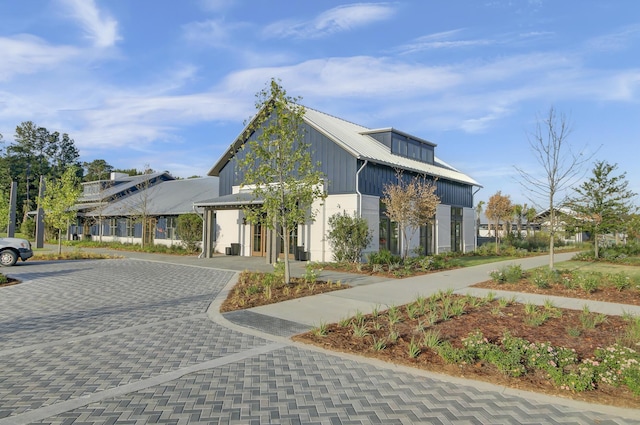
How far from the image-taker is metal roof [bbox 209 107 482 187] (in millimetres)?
18203

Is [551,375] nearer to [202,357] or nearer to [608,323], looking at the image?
[608,323]

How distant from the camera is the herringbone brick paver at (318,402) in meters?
3.74

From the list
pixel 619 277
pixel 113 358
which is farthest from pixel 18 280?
pixel 619 277

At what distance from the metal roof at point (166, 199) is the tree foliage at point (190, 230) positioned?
1.78 meters

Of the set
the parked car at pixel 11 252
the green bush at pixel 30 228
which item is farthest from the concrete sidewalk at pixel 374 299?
the green bush at pixel 30 228

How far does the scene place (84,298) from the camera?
30.9 ft

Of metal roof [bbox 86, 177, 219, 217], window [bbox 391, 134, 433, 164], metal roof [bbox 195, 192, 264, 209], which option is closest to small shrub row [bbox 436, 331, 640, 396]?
metal roof [bbox 195, 192, 264, 209]

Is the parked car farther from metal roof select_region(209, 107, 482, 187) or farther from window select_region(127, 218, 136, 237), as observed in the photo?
window select_region(127, 218, 136, 237)

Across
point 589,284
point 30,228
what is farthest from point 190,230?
point 30,228

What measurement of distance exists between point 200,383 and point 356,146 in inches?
602

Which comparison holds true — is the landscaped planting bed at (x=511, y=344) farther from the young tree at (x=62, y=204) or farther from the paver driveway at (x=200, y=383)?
the young tree at (x=62, y=204)

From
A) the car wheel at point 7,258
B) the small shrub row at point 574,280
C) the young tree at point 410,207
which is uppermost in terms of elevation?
the young tree at point 410,207

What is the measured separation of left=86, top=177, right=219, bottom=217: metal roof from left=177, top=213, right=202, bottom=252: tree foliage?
1784 millimetres

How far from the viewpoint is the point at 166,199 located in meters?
29.8
